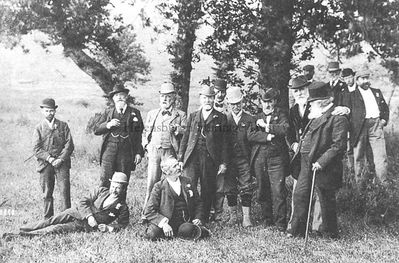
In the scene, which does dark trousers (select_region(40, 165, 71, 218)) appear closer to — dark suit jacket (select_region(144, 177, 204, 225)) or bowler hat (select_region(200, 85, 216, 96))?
dark suit jacket (select_region(144, 177, 204, 225))

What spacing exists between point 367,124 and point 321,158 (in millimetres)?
3071

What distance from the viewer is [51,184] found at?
22.7 feet

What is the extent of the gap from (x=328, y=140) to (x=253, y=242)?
1587mm

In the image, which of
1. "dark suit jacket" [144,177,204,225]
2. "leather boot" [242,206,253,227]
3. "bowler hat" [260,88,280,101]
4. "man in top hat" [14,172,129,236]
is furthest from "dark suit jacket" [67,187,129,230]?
"bowler hat" [260,88,280,101]

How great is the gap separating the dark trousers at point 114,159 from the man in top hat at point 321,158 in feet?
8.54

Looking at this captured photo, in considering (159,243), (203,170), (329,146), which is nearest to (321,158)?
(329,146)

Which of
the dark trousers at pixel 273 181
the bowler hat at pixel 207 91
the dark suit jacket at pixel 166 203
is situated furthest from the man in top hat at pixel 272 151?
the dark suit jacket at pixel 166 203

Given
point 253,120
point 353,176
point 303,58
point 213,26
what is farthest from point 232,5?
point 353,176

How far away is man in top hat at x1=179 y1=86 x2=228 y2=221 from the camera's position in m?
6.56

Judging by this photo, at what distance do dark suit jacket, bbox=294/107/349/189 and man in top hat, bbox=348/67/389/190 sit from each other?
2.49 metres

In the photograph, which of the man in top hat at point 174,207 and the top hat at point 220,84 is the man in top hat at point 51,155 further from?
the top hat at point 220,84

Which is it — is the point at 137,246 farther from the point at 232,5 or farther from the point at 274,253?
the point at 232,5

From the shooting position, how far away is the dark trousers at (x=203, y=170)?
660cm

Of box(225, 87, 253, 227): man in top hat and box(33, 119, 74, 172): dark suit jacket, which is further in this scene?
box(33, 119, 74, 172): dark suit jacket
